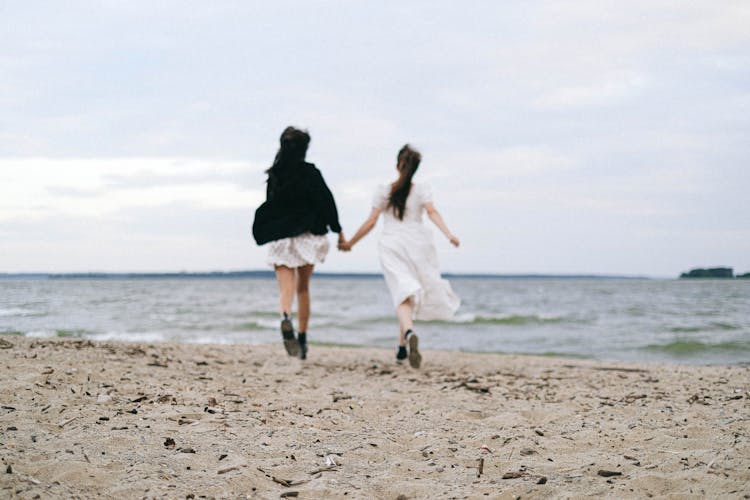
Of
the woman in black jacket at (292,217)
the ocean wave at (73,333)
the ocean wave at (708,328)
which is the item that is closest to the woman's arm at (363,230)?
the woman in black jacket at (292,217)

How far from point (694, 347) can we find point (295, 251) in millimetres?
7742

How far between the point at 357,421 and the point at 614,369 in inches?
156

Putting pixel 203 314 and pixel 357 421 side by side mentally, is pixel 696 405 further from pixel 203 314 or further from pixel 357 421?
pixel 203 314

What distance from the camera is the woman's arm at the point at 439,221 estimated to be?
660cm

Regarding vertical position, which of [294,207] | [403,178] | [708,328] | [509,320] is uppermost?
[403,178]

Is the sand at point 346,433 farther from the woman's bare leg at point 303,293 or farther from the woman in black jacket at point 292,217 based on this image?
the woman in black jacket at point 292,217

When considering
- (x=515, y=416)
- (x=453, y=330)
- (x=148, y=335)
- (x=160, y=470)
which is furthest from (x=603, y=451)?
(x=453, y=330)

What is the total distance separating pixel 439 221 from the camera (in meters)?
6.68

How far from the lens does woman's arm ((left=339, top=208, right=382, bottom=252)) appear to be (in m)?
6.73

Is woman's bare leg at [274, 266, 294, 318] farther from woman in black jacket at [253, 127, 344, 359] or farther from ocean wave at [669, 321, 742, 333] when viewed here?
ocean wave at [669, 321, 742, 333]

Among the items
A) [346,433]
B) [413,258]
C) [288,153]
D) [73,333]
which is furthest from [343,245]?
[73,333]

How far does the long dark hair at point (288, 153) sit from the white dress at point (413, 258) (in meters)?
0.92

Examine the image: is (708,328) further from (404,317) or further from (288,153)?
(288,153)

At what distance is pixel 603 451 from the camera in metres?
3.34
